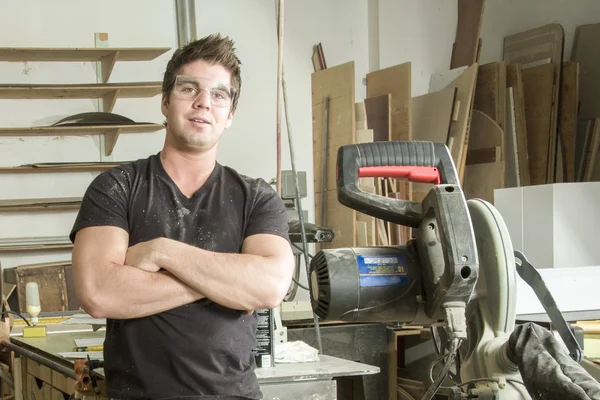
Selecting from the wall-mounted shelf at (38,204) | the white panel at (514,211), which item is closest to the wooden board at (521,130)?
the white panel at (514,211)

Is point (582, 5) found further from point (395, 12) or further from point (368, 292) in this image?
point (368, 292)

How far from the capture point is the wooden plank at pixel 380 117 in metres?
4.72

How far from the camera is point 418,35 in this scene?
545 centimetres

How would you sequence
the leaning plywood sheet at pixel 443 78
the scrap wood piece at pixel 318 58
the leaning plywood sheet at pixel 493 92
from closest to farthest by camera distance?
the leaning plywood sheet at pixel 493 92
the leaning plywood sheet at pixel 443 78
the scrap wood piece at pixel 318 58

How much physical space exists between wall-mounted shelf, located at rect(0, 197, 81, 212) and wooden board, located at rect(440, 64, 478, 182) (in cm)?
234

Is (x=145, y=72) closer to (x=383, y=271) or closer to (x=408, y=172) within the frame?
(x=408, y=172)

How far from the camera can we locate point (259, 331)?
2.17 m

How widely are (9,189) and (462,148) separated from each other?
280 cm

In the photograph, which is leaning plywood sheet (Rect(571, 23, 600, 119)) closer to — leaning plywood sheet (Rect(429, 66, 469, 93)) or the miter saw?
leaning plywood sheet (Rect(429, 66, 469, 93))

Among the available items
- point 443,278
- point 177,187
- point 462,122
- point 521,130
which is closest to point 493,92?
point 521,130

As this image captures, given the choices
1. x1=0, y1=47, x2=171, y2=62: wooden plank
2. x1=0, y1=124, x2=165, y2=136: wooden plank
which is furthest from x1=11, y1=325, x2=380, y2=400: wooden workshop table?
x1=0, y1=47, x2=171, y2=62: wooden plank

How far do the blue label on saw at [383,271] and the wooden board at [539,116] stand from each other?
3.97 meters

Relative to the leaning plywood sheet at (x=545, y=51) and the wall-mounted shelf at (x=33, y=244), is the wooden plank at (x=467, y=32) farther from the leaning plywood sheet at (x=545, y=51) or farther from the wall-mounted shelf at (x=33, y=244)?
the wall-mounted shelf at (x=33, y=244)

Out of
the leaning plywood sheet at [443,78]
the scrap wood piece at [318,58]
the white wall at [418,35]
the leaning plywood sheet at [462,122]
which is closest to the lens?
the leaning plywood sheet at [462,122]
